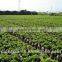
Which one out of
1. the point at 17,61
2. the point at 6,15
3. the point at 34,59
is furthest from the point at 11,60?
the point at 6,15

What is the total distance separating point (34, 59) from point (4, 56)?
147 centimetres

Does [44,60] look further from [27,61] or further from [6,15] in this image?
Answer: [6,15]

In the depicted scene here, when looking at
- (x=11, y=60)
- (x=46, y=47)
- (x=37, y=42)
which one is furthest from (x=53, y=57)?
(x=37, y=42)

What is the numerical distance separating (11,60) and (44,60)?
1.58 meters

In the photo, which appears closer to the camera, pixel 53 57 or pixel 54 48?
pixel 53 57

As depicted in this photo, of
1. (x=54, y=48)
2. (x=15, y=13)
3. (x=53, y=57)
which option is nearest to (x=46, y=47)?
(x=54, y=48)

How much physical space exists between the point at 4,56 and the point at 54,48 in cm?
430

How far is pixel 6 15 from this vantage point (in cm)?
6838

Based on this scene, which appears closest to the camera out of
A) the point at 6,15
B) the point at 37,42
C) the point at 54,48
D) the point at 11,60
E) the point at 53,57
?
the point at 11,60

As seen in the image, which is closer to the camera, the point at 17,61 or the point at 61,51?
the point at 17,61

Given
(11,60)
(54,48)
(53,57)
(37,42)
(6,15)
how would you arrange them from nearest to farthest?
(11,60)
(53,57)
(54,48)
(37,42)
(6,15)

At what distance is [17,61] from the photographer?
1311cm

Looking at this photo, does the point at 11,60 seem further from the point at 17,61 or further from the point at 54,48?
the point at 54,48

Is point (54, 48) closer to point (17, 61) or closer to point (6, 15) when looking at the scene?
point (17, 61)
